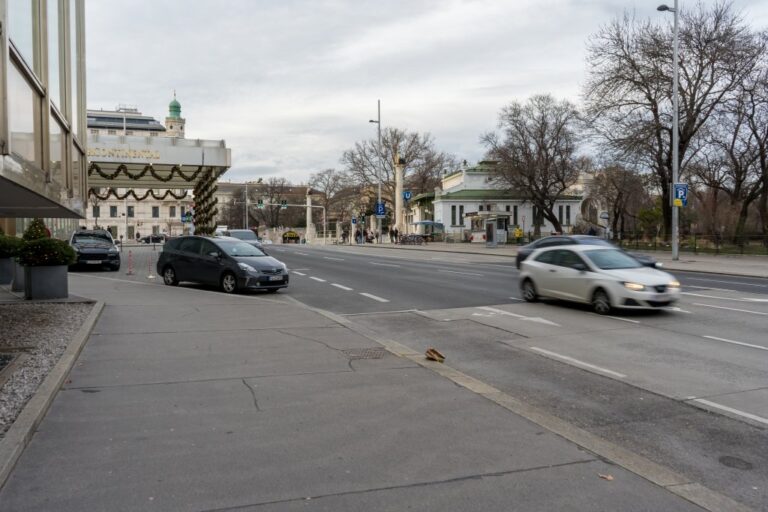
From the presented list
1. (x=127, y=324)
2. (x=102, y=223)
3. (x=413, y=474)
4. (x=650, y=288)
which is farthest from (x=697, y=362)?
(x=102, y=223)

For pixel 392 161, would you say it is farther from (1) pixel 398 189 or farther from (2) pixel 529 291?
(2) pixel 529 291

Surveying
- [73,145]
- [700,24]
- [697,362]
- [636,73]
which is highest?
[700,24]

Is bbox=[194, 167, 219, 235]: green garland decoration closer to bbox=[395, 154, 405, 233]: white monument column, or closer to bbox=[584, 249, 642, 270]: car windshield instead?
bbox=[584, 249, 642, 270]: car windshield

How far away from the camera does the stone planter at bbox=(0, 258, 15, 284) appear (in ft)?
57.3

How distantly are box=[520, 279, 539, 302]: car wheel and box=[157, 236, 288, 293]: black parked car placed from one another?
6205mm

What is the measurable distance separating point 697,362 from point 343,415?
210 inches

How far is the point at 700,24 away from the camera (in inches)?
1345

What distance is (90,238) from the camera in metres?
26.2

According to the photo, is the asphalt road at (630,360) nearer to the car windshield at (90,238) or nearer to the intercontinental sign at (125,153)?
the intercontinental sign at (125,153)

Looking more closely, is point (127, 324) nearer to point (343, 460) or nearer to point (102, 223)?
point (343, 460)

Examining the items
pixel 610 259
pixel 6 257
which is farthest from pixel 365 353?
pixel 6 257

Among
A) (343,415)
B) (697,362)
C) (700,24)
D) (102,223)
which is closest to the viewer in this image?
(343,415)

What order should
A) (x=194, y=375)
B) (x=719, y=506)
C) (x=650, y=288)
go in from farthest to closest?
(x=650, y=288) → (x=194, y=375) → (x=719, y=506)

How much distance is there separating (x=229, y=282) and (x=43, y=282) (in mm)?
4459
